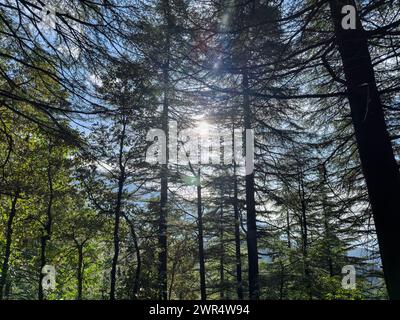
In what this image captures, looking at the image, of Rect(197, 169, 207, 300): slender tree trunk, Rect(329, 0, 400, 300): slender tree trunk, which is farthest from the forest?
Rect(197, 169, 207, 300): slender tree trunk

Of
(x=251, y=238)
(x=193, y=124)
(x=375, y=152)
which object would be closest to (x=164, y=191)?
(x=193, y=124)

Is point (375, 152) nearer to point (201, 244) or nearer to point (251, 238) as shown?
point (251, 238)

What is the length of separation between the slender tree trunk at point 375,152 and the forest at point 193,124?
2cm

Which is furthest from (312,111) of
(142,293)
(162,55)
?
(142,293)

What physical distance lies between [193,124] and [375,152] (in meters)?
6.10

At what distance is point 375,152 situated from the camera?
12.1 ft

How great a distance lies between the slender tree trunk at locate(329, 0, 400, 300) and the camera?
133 inches

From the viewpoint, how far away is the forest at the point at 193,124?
3639mm

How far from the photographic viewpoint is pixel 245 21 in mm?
3604

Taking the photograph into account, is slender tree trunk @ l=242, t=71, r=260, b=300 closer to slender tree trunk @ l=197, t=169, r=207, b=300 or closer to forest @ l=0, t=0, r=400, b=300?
forest @ l=0, t=0, r=400, b=300

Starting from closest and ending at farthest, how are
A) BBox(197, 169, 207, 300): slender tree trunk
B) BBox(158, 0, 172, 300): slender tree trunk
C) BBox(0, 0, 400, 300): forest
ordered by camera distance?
BBox(0, 0, 400, 300): forest, BBox(158, 0, 172, 300): slender tree trunk, BBox(197, 169, 207, 300): slender tree trunk

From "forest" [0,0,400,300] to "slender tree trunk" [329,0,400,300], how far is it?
0.02 m

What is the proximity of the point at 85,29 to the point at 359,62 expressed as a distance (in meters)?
4.07

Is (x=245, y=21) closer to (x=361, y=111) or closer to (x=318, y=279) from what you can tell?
(x=361, y=111)
